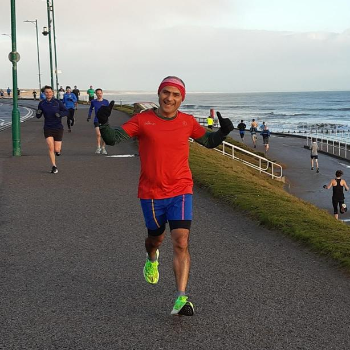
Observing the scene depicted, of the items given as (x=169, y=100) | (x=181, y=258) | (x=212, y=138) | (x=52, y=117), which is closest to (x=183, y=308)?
(x=181, y=258)

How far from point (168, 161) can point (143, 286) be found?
1.38 meters

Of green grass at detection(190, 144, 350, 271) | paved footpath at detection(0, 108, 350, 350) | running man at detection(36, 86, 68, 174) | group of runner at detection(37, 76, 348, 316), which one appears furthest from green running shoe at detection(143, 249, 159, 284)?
running man at detection(36, 86, 68, 174)

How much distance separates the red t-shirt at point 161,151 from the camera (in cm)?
464

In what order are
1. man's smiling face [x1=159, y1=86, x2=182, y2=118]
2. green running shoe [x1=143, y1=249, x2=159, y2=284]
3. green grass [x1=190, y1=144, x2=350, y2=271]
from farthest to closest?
green grass [x1=190, y1=144, x2=350, y2=271] < green running shoe [x1=143, y1=249, x2=159, y2=284] < man's smiling face [x1=159, y1=86, x2=182, y2=118]

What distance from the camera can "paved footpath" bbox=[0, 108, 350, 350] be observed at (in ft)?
14.0

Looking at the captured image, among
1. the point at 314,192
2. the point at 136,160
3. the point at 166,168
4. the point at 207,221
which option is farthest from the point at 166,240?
the point at 314,192

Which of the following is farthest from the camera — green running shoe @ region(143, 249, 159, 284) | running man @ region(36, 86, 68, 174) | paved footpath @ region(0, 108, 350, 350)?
running man @ region(36, 86, 68, 174)

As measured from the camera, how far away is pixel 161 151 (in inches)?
183

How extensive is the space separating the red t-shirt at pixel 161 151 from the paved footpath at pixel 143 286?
0.98 meters

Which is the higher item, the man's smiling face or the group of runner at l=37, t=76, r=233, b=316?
the man's smiling face

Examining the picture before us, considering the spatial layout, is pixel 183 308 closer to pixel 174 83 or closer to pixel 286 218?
pixel 174 83

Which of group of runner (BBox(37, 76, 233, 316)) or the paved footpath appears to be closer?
the paved footpath

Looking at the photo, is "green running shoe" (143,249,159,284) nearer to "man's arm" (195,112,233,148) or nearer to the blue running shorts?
the blue running shorts

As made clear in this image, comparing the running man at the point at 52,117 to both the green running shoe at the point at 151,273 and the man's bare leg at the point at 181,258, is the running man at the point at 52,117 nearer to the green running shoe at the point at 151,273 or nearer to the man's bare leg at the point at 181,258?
the green running shoe at the point at 151,273
